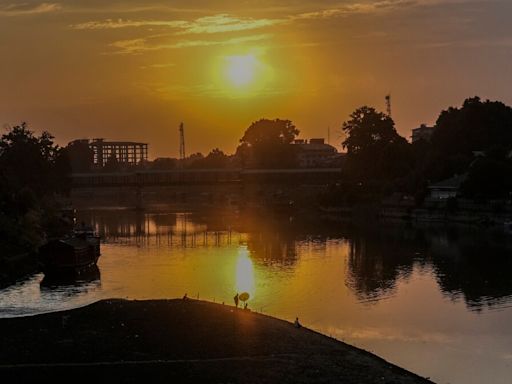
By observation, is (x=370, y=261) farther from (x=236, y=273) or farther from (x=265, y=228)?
(x=265, y=228)

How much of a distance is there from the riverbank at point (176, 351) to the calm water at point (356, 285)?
126 inches

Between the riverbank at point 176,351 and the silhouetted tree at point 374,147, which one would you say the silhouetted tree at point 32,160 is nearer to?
the silhouetted tree at point 374,147

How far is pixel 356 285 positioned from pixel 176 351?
22341 mm

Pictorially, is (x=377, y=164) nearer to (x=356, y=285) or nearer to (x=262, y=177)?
(x=262, y=177)

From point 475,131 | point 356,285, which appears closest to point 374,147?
point 475,131

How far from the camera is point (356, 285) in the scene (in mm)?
45969

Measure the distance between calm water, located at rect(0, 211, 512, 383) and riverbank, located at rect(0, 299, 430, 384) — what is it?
10.5 ft

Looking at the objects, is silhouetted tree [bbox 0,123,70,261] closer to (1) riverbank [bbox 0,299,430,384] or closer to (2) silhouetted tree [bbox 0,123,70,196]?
(2) silhouetted tree [bbox 0,123,70,196]

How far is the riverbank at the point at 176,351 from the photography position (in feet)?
75.8

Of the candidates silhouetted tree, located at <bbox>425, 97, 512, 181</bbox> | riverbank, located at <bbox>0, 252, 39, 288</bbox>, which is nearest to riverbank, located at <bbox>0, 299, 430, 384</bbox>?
riverbank, located at <bbox>0, 252, 39, 288</bbox>

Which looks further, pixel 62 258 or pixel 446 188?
pixel 446 188

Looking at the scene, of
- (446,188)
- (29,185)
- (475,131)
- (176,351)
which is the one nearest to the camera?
(176,351)

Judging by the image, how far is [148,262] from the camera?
58.1m

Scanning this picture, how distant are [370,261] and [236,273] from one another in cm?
1203
